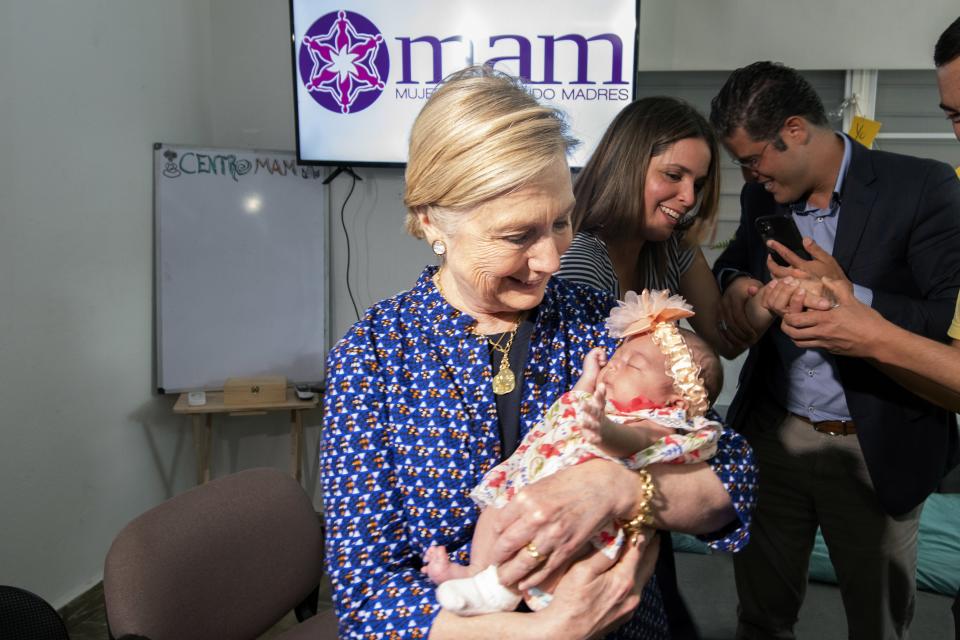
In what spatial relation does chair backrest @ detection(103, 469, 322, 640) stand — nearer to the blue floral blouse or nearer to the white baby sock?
the blue floral blouse

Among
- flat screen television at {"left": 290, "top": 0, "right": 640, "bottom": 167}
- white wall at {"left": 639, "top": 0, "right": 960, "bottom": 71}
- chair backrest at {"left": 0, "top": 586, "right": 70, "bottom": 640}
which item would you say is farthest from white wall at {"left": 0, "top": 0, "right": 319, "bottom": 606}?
white wall at {"left": 639, "top": 0, "right": 960, "bottom": 71}

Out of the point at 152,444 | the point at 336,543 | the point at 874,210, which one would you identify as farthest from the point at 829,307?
the point at 152,444

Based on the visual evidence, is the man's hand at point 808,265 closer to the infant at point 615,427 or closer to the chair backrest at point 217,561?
the infant at point 615,427

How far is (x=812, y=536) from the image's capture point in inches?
98.3

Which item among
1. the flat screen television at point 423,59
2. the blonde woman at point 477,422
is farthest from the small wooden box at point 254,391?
the blonde woman at point 477,422

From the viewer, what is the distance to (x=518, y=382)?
1.31m

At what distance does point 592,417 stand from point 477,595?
1.05 feet

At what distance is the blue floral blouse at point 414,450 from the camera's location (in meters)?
1.17

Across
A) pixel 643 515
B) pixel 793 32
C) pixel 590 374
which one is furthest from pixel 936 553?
pixel 590 374

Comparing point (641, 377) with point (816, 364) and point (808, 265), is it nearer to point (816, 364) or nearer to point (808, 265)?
point (808, 265)

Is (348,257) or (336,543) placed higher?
(348,257)

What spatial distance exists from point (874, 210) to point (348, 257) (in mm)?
2955

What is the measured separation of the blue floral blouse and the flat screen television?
8.58 feet

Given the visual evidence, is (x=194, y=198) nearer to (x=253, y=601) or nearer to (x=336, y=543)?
(x=253, y=601)
